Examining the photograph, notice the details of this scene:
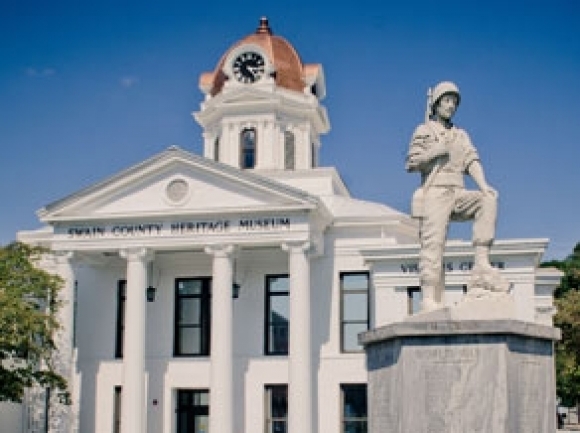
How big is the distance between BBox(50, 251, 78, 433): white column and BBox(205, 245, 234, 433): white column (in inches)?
188

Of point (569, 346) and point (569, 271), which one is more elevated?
point (569, 271)

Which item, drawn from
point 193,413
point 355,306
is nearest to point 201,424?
point 193,413

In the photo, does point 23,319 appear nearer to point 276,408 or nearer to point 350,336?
point 276,408

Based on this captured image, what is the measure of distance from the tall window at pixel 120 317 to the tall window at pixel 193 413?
2.68 metres

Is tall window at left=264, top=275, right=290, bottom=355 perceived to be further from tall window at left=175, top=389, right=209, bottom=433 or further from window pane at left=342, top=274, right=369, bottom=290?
tall window at left=175, top=389, right=209, bottom=433

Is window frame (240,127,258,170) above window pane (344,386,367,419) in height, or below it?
above

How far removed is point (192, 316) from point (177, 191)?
482 cm

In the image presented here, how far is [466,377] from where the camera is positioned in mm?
9875

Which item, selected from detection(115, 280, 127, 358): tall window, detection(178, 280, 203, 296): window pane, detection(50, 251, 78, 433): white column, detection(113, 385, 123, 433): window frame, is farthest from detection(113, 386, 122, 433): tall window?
detection(178, 280, 203, 296): window pane

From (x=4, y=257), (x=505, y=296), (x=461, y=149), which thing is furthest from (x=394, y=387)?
(x=4, y=257)

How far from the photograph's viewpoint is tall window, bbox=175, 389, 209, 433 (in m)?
33.4

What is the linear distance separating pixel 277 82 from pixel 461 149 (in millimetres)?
29808

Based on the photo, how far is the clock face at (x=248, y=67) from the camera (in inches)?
1567

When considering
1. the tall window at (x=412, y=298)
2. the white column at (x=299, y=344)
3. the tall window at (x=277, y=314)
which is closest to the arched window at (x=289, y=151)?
the tall window at (x=277, y=314)
